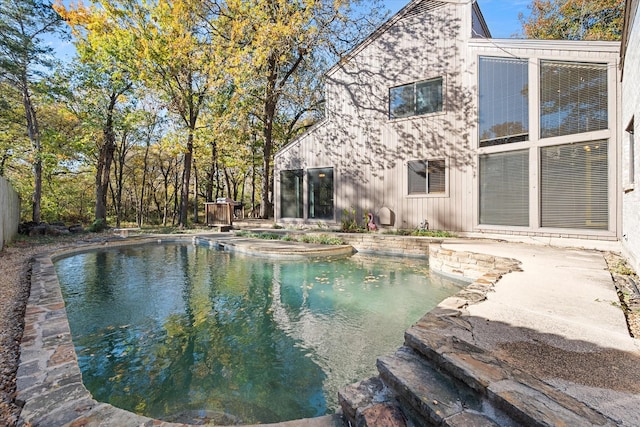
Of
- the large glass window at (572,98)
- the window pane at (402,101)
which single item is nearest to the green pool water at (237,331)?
the large glass window at (572,98)

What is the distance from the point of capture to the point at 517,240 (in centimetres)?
761

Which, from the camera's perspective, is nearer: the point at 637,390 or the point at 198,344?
the point at 637,390

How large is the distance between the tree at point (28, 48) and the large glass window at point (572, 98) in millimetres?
15216

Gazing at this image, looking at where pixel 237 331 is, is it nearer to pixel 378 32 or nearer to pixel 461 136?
pixel 461 136

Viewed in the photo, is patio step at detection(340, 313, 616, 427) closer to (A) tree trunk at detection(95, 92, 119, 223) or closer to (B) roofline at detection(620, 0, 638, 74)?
(B) roofline at detection(620, 0, 638, 74)

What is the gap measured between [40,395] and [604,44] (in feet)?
32.2

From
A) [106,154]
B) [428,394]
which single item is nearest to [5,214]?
[106,154]

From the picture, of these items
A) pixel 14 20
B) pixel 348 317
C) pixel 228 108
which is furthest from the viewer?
pixel 228 108

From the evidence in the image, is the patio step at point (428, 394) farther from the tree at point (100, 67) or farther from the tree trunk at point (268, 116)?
the tree at point (100, 67)

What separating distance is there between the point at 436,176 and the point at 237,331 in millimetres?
7546

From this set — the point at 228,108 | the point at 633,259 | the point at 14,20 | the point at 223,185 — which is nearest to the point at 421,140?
the point at 633,259

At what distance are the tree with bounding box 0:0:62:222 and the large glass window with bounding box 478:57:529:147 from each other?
14.2 meters

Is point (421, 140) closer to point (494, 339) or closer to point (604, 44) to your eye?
point (604, 44)

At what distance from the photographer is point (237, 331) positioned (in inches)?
146
